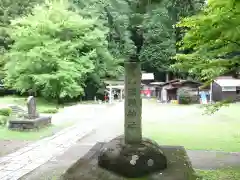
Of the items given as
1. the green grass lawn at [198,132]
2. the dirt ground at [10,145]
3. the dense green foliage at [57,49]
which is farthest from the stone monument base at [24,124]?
the dense green foliage at [57,49]

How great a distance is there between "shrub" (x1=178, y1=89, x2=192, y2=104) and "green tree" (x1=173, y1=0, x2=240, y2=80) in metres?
24.8

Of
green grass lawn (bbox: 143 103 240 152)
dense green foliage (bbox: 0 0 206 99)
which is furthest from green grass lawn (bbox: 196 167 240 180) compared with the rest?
dense green foliage (bbox: 0 0 206 99)

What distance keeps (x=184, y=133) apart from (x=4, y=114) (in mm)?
10973

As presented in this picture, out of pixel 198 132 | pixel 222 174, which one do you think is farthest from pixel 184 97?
pixel 222 174

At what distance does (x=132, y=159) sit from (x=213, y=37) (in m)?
3.13

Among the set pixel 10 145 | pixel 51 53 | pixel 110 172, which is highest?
pixel 51 53

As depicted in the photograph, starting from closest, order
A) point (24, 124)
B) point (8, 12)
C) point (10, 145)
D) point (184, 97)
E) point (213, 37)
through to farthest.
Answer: point (213, 37) < point (10, 145) < point (24, 124) < point (184, 97) < point (8, 12)

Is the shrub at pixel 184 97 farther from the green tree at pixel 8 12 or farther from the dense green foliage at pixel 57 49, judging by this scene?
the green tree at pixel 8 12

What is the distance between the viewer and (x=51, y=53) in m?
29.4

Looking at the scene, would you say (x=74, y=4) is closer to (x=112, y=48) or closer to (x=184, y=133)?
(x=112, y=48)

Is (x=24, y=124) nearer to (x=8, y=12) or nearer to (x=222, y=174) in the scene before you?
(x=222, y=174)

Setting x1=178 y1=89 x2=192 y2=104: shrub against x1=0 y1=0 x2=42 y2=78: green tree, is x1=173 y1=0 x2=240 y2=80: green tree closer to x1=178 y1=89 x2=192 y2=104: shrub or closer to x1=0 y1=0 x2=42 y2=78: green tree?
x1=178 y1=89 x2=192 y2=104: shrub

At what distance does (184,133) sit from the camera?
1592 cm

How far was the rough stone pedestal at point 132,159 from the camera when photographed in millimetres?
6270
